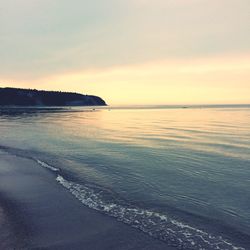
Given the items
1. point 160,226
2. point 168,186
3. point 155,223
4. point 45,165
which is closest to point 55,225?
point 155,223

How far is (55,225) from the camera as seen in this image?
1177cm

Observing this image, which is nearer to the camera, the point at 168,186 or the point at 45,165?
the point at 168,186

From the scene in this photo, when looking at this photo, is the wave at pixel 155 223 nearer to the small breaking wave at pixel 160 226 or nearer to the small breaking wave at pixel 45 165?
the small breaking wave at pixel 160 226

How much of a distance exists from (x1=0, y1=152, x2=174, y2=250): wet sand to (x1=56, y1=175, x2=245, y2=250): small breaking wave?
1.33 feet

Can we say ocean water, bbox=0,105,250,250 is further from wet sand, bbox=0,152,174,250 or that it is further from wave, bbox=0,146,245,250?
wet sand, bbox=0,152,174,250

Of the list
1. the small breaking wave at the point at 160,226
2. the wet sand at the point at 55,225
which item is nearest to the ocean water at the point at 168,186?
the small breaking wave at the point at 160,226

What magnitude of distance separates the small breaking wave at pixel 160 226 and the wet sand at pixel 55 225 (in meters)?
0.41

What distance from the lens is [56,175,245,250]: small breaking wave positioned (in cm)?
1047

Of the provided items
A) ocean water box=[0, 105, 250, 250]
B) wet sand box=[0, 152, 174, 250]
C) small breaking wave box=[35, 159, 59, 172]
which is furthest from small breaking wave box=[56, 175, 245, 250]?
small breaking wave box=[35, 159, 59, 172]

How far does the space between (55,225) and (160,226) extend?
4069 millimetres

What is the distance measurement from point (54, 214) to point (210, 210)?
22.4 feet

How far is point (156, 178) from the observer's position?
62.0 ft

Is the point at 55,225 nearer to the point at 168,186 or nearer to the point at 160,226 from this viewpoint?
the point at 160,226

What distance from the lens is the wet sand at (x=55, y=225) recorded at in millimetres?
10242
